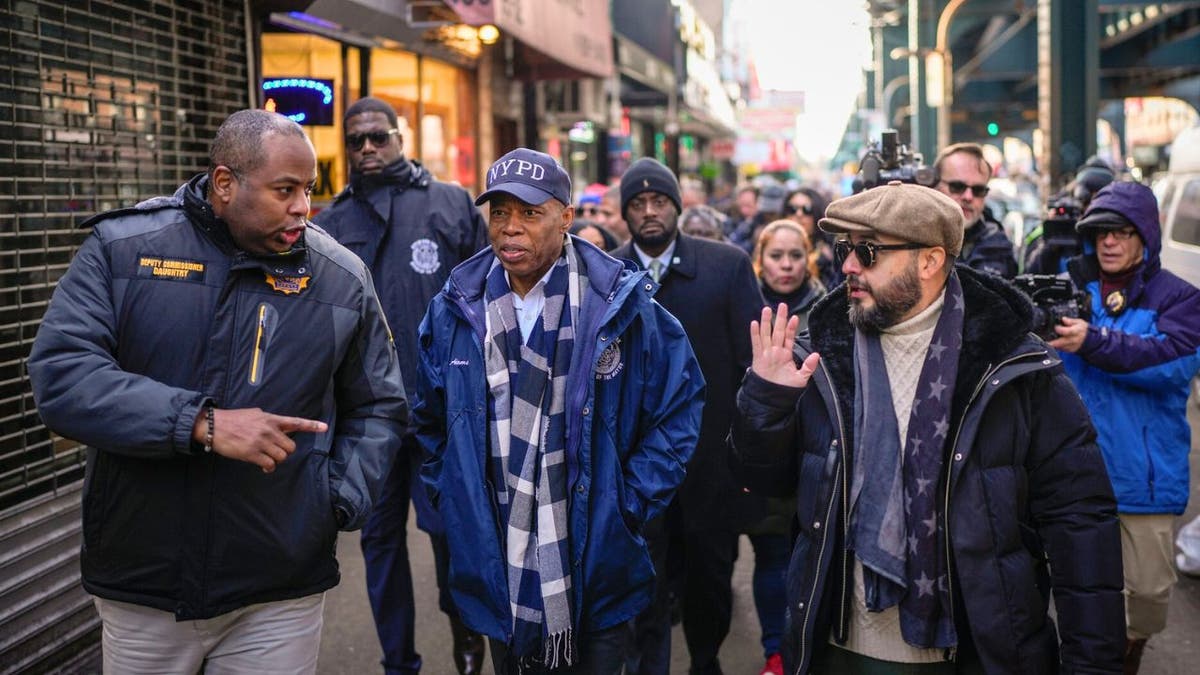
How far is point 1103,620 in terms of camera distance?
10.1 ft

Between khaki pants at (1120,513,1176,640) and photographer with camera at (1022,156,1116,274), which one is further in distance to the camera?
photographer with camera at (1022,156,1116,274)

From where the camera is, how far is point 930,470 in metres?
3.16

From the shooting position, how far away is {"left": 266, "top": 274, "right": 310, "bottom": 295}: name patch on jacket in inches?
130

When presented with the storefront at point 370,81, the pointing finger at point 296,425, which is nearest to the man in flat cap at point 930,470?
the pointing finger at point 296,425

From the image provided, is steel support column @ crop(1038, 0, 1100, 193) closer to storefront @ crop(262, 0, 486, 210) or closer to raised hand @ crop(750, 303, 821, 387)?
storefront @ crop(262, 0, 486, 210)

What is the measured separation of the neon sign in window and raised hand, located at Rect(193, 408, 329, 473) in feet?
20.0

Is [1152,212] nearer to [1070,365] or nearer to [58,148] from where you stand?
[1070,365]

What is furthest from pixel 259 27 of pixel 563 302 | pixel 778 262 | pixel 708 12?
pixel 708 12

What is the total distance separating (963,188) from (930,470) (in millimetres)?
3292

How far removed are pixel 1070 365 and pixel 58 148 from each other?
4636mm

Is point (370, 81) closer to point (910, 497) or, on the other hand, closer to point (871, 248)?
point (871, 248)

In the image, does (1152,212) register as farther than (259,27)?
No

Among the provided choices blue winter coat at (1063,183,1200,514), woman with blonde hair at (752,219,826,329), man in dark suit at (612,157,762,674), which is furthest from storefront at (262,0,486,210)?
blue winter coat at (1063,183,1200,514)

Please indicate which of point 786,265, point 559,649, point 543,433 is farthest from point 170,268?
point 786,265
